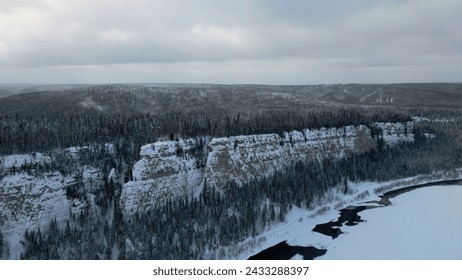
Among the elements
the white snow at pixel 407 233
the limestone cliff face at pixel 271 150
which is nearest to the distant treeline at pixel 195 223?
the limestone cliff face at pixel 271 150

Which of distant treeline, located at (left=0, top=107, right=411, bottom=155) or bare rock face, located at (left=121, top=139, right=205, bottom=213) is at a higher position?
distant treeline, located at (left=0, top=107, right=411, bottom=155)

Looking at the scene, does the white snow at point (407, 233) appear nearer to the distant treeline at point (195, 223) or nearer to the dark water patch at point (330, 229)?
the dark water patch at point (330, 229)

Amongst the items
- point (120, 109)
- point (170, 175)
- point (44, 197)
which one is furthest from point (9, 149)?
point (120, 109)

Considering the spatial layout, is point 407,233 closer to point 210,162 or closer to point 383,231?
point 383,231

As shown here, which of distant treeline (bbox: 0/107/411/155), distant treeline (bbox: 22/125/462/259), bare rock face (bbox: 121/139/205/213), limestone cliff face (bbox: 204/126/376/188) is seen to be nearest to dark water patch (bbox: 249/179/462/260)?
distant treeline (bbox: 22/125/462/259)

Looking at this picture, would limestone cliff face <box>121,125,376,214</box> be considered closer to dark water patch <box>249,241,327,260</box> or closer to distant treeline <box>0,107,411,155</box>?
distant treeline <box>0,107,411,155</box>

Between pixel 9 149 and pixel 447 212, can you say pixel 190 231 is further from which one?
pixel 447 212
